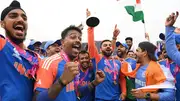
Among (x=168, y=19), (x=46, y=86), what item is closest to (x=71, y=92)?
(x=46, y=86)

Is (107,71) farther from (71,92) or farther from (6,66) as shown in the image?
(6,66)

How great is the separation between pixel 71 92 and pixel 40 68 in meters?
0.48

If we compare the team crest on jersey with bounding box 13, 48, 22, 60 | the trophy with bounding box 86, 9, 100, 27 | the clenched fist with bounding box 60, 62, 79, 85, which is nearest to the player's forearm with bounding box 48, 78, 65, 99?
the clenched fist with bounding box 60, 62, 79, 85

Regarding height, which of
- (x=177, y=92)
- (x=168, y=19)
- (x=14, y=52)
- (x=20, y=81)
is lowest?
(x=177, y=92)

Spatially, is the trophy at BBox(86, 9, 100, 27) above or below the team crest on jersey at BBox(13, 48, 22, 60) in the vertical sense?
above

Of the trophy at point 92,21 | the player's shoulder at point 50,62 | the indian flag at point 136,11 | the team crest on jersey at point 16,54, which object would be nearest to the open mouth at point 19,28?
the team crest on jersey at point 16,54

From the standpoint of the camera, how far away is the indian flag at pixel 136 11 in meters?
11.0

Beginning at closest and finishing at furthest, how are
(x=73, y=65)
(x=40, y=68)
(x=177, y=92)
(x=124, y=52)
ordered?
(x=73, y=65), (x=40, y=68), (x=177, y=92), (x=124, y=52)

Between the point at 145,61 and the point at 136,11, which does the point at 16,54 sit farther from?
the point at 136,11

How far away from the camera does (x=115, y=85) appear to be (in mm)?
6840

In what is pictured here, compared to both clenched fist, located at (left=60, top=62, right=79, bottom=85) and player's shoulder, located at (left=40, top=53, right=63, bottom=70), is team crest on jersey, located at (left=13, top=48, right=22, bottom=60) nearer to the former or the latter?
player's shoulder, located at (left=40, top=53, right=63, bottom=70)

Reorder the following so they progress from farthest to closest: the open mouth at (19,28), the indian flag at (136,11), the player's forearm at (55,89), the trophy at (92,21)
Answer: the indian flag at (136,11)
the trophy at (92,21)
the open mouth at (19,28)
the player's forearm at (55,89)

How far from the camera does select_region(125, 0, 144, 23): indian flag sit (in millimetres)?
10958

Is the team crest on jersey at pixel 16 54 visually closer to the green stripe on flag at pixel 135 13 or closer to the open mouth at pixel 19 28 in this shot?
the open mouth at pixel 19 28
